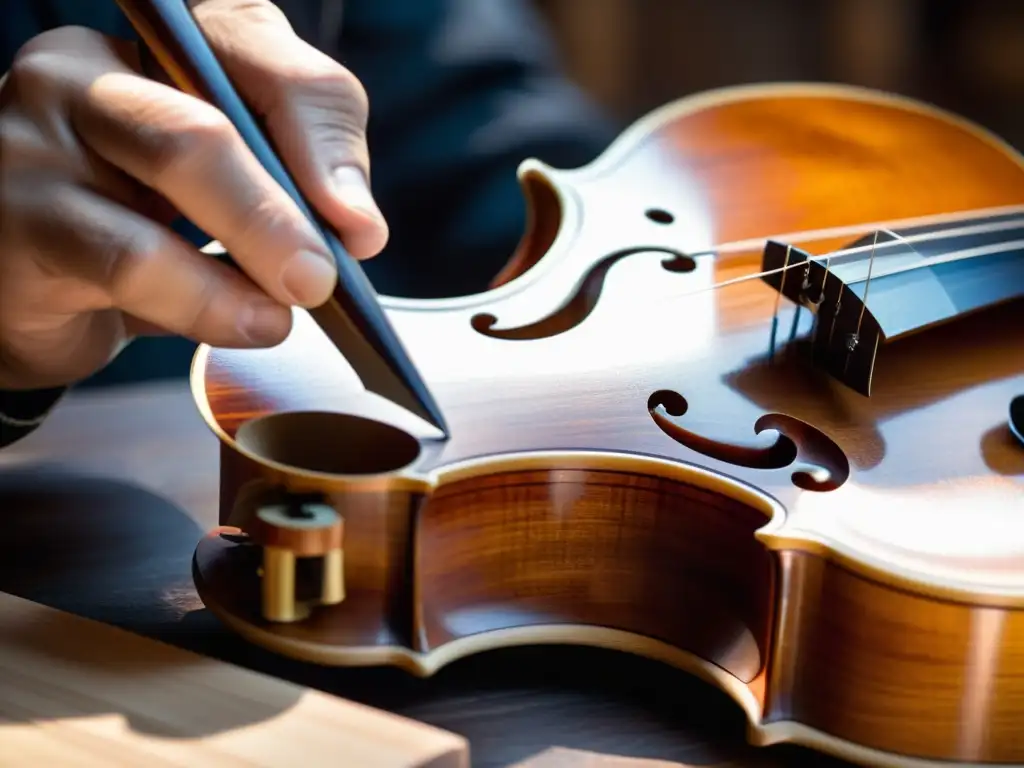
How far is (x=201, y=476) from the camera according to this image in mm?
711

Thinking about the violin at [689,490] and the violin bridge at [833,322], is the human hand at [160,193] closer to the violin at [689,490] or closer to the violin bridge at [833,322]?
the violin at [689,490]

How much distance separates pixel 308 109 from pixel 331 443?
163 mm

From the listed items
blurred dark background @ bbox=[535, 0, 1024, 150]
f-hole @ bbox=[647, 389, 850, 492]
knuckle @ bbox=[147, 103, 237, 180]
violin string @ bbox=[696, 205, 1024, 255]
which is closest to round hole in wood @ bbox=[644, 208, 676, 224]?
violin string @ bbox=[696, 205, 1024, 255]

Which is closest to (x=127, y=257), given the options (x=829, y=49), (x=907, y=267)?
(x=907, y=267)

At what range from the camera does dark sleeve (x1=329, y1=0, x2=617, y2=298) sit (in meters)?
1.21

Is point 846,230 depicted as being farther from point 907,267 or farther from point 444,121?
point 444,121

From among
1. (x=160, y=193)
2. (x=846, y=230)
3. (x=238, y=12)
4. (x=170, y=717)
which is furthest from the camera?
(x=846, y=230)

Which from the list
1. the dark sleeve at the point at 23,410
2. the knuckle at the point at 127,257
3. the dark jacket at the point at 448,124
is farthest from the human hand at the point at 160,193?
the dark jacket at the point at 448,124

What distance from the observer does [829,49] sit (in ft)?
8.51

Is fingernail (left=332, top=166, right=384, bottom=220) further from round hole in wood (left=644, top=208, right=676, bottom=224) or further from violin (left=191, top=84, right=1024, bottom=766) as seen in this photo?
round hole in wood (left=644, top=208, right=676, bottom=224)

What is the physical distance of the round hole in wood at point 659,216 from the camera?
0.78 metres

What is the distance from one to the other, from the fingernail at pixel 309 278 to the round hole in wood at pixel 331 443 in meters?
0.05

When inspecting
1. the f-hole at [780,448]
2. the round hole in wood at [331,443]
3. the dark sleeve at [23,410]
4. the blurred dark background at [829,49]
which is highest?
the round hole in wood at [331,443]

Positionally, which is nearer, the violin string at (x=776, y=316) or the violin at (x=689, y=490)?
the violin at (x=689, y=490)
